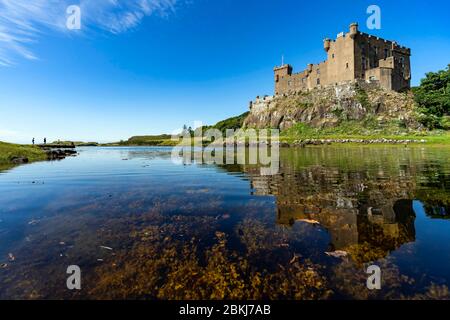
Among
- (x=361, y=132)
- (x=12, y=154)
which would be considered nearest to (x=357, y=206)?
(x=12, y=154)

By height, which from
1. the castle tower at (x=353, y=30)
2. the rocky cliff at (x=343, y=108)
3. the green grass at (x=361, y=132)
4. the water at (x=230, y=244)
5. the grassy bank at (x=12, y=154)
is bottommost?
the water at (x=230, y=244)

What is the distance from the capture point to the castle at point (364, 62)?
301ft

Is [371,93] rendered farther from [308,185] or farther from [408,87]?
[308,185]

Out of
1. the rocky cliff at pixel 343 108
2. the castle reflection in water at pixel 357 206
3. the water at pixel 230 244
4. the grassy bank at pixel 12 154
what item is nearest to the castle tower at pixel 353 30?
the rocky cliff at pixel 343 108

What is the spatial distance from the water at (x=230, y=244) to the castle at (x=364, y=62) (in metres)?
96.5

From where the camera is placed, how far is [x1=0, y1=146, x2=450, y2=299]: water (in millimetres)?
5203

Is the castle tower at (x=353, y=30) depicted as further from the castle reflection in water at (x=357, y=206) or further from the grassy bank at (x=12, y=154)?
the grassy bank at (x=12, y=154)

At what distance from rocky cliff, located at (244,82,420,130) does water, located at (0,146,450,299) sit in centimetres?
8404

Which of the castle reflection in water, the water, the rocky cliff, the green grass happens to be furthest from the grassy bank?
the rocky cliff

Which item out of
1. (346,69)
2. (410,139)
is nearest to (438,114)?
(410,139)

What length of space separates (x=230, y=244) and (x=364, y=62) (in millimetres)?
111164

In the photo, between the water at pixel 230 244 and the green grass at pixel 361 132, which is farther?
the green grass at pixel 361 132

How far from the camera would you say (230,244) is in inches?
291

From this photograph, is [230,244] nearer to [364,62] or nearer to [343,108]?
[343,108]
